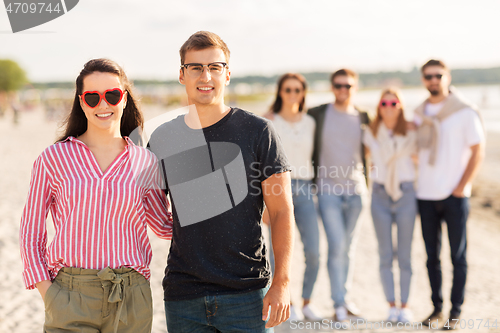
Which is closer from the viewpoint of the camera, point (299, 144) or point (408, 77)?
point (299, 144)

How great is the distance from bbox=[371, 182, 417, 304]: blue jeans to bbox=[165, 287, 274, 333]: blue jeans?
2525 millimetres

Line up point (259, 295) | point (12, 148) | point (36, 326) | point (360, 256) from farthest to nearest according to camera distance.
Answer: point (12, 148)
point (360, 256)
point (36, 326)
point (259, 295)

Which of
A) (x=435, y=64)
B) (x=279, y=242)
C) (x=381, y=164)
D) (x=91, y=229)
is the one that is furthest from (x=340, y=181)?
(x=91, y=229)

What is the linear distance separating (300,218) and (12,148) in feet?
55.4

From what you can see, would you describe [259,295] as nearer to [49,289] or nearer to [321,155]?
[49,289]

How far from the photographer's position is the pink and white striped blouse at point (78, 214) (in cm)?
205

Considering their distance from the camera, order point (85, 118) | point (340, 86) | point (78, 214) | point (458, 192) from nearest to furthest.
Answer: point (78, 214), point (85, 118), point (458, 192), point (340, 86)

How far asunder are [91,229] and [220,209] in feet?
2.00

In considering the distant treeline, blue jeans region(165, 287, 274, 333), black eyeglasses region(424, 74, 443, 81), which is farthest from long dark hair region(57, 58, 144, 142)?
the distant treeline

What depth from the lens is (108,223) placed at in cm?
206

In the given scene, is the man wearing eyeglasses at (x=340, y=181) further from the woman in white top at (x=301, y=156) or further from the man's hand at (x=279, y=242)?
the man's hand at (x=279, y=242)

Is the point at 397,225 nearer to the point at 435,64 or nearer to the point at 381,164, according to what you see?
the point at 381,164

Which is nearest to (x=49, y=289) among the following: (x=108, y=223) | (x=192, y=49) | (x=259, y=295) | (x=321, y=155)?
(x=108, y=223)

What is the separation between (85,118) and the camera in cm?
232
